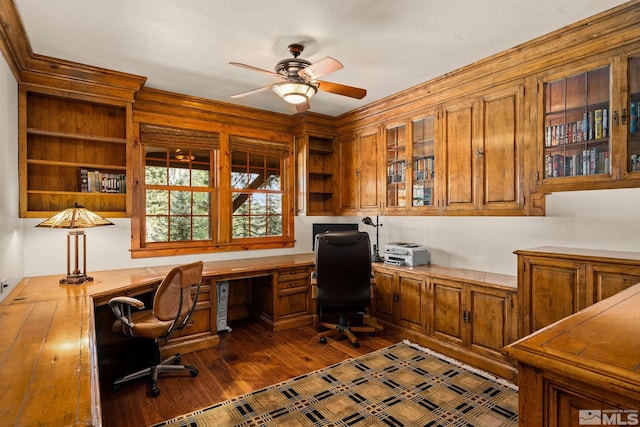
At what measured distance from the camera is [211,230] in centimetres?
425

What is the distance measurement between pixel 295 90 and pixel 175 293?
1875mm

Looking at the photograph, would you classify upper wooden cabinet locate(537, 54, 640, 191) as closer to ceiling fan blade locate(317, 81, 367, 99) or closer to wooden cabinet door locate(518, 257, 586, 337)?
wooden cabinet door locate(518, 257, 586, 337)

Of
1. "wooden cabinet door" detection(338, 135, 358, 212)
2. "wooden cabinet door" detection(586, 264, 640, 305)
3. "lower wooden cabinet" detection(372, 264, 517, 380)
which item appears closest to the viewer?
"wooden cabinet door" detection(586, 264, 640, 305)

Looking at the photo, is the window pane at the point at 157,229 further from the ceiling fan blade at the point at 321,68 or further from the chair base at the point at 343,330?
the ceiling fan blade at the point at 321,68

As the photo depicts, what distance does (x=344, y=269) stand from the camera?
3338 mm

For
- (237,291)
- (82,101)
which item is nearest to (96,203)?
(82,101)

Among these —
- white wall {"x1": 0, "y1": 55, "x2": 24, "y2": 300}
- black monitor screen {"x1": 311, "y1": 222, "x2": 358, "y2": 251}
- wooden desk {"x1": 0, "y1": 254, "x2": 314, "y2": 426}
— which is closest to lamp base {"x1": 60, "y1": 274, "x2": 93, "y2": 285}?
wooden desk {"x1": 0, "y1": 254, "x2": 314, "y2": 426}

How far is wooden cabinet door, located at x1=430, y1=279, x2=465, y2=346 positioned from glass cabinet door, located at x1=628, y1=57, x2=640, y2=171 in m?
1.54

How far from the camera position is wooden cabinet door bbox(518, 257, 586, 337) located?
2.33 m

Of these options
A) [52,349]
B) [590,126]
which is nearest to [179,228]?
[52,349]

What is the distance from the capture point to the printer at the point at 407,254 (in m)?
3.73

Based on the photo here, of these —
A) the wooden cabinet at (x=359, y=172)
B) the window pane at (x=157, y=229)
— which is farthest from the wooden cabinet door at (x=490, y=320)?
the window pane at (x=157, y=229)

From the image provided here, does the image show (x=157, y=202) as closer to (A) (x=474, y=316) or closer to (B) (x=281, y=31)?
(B) (x=281, y=31)

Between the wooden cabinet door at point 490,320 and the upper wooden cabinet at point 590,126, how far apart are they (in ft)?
3.14
